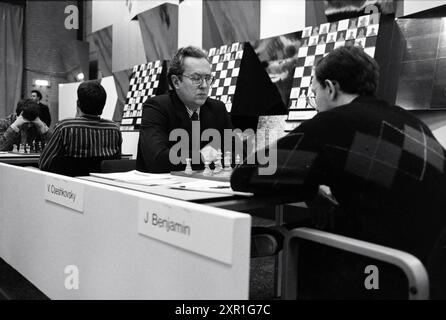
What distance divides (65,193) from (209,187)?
564 millimetres

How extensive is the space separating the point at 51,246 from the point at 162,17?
4585 mm

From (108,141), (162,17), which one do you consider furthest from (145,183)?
(162,17)

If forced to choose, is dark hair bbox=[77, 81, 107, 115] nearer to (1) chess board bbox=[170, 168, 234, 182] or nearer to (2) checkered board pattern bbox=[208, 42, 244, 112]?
(1) chess board bbox=[170, 168, 234, 182]

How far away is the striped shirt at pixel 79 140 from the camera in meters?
2.56

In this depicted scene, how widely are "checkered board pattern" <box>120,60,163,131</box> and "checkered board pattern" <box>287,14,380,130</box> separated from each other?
2254 millimetres

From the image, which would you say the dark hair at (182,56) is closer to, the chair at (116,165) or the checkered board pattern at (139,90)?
the chair at (116,165)

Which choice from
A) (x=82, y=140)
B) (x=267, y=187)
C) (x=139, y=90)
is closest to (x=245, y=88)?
(x=139, y=90)

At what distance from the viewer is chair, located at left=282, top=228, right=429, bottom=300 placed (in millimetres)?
1052

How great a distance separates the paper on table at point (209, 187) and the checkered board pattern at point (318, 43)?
2061 millimetres

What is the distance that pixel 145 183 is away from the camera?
162 centimetres

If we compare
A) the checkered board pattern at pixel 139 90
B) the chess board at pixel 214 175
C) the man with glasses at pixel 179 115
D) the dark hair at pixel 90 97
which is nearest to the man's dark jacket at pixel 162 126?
the man with glasses at pixel 179 115

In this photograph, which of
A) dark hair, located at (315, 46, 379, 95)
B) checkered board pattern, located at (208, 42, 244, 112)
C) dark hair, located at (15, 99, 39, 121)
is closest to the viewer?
dark hair, located at (315, 46, 379, 95)

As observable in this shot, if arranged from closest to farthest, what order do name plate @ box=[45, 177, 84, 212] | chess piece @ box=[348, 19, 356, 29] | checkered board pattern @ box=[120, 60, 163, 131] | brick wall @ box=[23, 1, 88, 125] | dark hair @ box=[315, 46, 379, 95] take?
dark hair @ box=[315, 46, 379, 95], name plate @ box=[45, 177, 84, 212], chess piece @ box=[348, 19, 356, 29], checkered board pattern @ box=[120, 60, 163, 131], brick wall @ box=[23, 1, 88, 125]

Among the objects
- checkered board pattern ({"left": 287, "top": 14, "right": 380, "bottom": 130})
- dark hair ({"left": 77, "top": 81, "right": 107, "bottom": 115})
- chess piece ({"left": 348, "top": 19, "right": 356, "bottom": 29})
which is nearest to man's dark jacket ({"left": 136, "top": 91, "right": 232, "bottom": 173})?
dark hair ({"left": 77, "top": 81, "right": 107, "bottom": 115})
